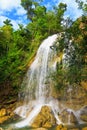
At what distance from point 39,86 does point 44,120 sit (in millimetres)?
7129

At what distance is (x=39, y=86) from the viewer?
2773cm

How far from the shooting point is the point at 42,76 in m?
28.1

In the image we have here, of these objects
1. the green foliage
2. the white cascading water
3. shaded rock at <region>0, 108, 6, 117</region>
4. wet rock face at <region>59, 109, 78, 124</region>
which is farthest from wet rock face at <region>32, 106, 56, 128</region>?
the green foliage

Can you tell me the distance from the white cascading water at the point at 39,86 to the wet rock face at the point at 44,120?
1933 mm

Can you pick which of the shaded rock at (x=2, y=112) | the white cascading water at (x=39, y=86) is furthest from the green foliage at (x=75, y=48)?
the shaded rock at (x=2, y=112)

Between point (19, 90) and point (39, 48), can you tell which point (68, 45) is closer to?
point (19, 90)

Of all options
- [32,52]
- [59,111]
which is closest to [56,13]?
[32,52]

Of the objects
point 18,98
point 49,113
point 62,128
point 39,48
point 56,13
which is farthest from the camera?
point 56,13

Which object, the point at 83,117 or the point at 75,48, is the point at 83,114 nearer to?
the point at 83,117

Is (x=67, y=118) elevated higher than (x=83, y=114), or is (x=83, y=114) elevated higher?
(x=83, y=114)

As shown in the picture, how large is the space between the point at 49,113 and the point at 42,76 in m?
7.01

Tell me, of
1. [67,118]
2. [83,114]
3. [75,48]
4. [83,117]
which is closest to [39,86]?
[83,114]

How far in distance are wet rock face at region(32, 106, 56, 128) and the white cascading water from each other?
193 cm

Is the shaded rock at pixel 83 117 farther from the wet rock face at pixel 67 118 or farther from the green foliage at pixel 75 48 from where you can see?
the green foliage at pixel 75 48
